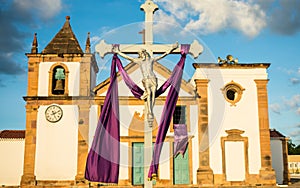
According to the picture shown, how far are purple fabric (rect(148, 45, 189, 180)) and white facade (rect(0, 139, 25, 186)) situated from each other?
17604 mm

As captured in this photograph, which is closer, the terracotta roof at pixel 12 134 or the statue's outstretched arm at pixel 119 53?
the statue's outstretched arm at pixel 119 53

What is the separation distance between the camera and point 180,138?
849 inches

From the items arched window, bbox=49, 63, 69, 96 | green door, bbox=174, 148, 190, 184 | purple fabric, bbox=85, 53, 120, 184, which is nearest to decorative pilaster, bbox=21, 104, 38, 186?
arched window, bbox=49, 63, 69, 96

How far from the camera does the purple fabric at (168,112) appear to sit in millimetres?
7711

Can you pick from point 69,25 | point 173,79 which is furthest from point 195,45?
point 69,25

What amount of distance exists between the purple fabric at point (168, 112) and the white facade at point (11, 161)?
1760 cm

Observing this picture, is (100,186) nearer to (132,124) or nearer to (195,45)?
(132,124)

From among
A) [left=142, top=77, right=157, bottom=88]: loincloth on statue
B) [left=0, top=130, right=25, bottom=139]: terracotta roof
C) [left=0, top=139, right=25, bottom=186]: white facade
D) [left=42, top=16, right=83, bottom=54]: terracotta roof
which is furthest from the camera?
[left=0, top=130, right=25, bottom=139]: terracotta roof

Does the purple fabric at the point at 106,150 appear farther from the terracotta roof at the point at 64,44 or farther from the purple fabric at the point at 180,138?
the terracotta roof at the point at 64,44

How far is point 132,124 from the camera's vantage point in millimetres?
21891

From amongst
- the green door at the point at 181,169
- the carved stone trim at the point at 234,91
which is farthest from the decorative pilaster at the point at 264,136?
the green door at the point at 181,169

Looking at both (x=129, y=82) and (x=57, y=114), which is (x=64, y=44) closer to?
(x=57, y=114)

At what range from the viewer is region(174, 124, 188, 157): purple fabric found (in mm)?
21125

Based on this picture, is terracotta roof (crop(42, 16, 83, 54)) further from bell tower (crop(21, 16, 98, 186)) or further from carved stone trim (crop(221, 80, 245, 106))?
carved stone trim (crop(221, 80, 245, 106))
